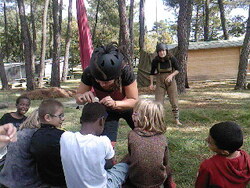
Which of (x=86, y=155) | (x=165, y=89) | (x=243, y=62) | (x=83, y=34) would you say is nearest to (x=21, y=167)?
(x=86, y=155)

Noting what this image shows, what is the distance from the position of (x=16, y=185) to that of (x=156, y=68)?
13.2 ft

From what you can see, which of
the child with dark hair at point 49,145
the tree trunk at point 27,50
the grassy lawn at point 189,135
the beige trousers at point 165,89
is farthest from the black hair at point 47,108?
the tree trunk at point 27,50

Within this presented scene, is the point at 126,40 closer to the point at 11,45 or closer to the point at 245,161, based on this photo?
the point at 245,161

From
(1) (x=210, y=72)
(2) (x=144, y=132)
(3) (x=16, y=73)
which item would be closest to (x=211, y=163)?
(2) (x=144, y=132)

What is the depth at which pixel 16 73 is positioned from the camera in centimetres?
3045

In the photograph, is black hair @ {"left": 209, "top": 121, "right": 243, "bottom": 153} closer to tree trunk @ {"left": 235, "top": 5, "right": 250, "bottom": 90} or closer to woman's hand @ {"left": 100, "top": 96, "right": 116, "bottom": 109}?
woman's hand @ {"left": 100, "top": 96, "right": 116, "bottom": 109}

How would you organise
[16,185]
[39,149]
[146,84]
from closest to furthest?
[39,149], [16,185], [146,84]

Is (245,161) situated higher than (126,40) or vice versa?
(126,40)

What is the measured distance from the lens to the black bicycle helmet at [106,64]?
2.56 meters

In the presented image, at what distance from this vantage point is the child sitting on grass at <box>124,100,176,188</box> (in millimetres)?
2525

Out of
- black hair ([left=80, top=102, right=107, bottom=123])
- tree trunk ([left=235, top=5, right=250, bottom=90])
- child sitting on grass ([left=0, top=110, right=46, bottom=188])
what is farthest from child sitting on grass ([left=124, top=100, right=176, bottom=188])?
tree trunk ([left=235, top=5, right=250, bottom=90])

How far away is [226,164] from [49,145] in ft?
4.88

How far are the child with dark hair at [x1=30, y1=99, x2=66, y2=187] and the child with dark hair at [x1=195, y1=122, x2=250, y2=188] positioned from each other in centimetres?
125

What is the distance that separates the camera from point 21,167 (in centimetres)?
259
